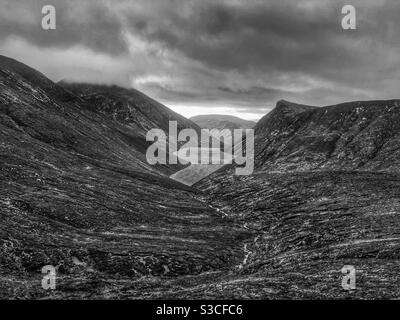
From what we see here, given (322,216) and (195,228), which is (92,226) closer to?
(195,228)

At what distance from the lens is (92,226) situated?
9631cm

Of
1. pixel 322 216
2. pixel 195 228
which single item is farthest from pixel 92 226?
pixel 322 216

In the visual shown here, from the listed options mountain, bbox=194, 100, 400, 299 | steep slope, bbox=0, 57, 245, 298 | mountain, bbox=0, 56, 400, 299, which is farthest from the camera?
steep slope, bbox=0, 57, 245, 298

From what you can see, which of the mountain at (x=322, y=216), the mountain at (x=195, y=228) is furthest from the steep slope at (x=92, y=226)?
the mountain at (x=322, y=216)

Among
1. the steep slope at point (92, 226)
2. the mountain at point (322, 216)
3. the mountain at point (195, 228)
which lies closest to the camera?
the mountain at point (322, 216)

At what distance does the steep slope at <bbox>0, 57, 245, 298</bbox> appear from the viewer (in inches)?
2606

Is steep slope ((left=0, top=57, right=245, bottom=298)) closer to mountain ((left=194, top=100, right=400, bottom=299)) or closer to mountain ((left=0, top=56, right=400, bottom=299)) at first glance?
mountain ((left=0, top=56, right=400, bottom=299))

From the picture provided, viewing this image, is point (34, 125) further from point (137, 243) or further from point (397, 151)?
point (397, 151)

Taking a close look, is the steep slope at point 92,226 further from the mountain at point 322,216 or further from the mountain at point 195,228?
the mountain at point 322,216

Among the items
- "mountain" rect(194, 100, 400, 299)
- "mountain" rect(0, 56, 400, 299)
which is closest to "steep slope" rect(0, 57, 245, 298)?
"mountain" rect(0, 56, 400, 299)

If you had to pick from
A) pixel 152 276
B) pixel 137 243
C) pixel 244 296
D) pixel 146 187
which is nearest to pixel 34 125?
pixel 146 187

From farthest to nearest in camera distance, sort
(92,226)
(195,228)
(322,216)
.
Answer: (195,228) < (322,216) < (92,226)

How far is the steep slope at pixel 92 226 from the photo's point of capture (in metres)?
66.2
